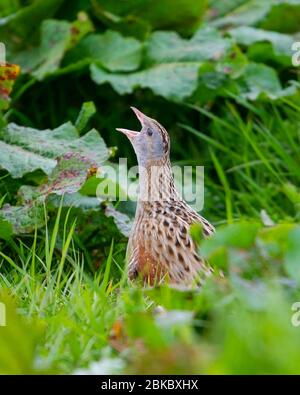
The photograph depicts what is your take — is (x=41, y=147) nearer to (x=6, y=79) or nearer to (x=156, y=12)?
(x=6, y=79)

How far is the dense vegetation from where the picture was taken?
9.36 feet

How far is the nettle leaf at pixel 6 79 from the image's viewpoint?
5254 mm

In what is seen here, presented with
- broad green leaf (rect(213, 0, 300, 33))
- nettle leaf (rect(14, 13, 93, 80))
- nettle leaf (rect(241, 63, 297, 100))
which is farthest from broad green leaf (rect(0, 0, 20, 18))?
nettle leaf (rect(241, 63, 297, 100))

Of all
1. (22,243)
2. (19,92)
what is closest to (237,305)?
(22,243)

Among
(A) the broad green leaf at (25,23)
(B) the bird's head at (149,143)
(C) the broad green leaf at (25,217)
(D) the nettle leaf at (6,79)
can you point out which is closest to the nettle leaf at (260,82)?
(A) the broad green leaf at (25,23)

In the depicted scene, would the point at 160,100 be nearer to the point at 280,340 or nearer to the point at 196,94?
the point at 196,94

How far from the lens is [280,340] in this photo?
2.54m

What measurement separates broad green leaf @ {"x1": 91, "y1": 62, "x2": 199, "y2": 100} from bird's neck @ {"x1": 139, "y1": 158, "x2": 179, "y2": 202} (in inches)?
70.7

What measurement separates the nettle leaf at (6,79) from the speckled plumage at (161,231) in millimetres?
Answer: 834

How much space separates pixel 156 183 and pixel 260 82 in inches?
90.5

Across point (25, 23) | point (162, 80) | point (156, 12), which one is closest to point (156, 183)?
point (162, 80)

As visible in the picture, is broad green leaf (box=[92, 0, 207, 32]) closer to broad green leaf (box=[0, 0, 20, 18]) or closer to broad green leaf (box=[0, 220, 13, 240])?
broad green leaf (box=[0, 0, 20, 18])

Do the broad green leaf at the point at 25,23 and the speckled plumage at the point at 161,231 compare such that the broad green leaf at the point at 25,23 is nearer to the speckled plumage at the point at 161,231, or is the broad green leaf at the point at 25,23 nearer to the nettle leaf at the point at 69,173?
the nettle leaf at the point at 69,173
